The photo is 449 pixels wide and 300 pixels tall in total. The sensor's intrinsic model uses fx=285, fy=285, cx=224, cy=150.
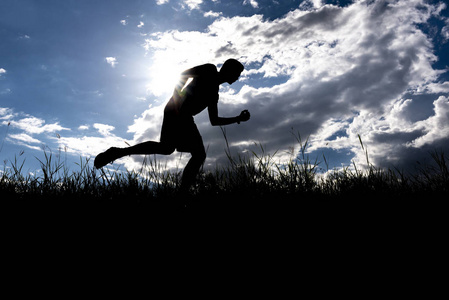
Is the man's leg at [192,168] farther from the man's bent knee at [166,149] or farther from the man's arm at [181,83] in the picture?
the man's arm at [181,83]

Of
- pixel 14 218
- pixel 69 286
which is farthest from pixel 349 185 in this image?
pixel 14 218

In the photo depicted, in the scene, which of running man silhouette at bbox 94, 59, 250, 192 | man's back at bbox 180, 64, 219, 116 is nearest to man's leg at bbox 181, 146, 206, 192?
running man silhouette at bbox 94, 59, 250, 192

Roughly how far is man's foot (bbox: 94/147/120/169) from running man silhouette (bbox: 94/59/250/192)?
12.1 inches

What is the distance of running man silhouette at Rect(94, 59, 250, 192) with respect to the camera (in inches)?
134

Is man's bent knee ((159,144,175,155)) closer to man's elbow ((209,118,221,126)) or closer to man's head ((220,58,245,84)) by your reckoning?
man's elbow ((209,118,221,126))

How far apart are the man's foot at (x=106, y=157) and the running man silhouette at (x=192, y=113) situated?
31cm

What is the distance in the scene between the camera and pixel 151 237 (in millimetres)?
2189

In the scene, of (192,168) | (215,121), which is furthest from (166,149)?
(215,121)

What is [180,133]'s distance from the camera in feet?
11.3

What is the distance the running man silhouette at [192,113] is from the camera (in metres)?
3.40

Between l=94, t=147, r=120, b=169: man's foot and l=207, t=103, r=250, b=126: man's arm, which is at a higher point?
l=207, t=103, r=250, b=126: man's arm

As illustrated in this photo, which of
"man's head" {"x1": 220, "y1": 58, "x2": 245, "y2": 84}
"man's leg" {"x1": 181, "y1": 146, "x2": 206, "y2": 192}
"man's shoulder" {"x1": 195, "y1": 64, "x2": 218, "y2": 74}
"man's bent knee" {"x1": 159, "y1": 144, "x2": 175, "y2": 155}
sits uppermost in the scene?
"man's head" {"x1": 220, "y1": 58, "x2": 245, "y2": 84}

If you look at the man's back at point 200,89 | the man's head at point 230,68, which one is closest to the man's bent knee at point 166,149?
the man's back at point 200,89

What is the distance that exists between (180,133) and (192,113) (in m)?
0.30
